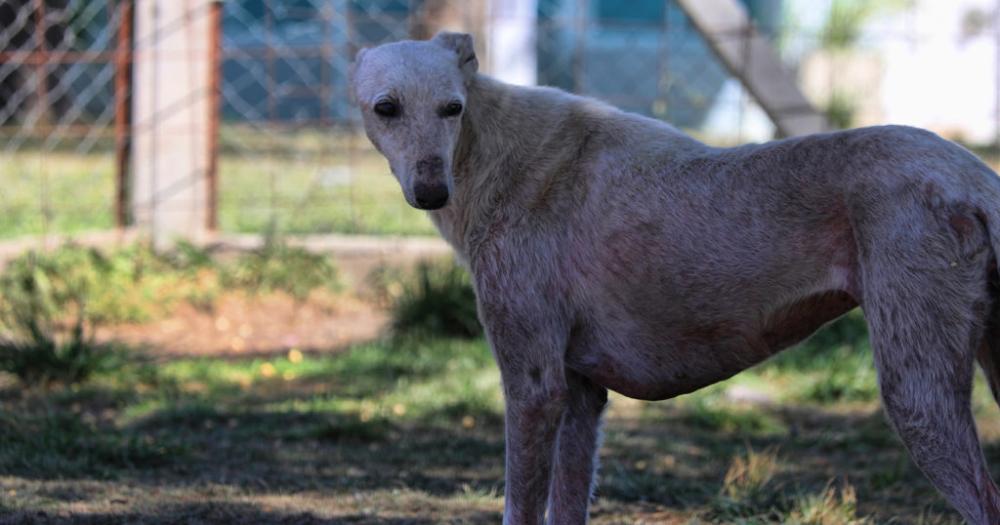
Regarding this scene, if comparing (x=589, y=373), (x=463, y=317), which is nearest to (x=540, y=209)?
(x=589, y=373)

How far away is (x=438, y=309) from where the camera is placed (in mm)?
8148

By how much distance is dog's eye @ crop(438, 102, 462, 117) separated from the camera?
3818mm

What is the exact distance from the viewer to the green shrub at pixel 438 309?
8.11 metres

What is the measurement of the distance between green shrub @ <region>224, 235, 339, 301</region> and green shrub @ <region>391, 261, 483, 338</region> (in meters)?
0.82

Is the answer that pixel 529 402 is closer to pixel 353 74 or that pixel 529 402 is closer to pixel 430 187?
pixel 430 187

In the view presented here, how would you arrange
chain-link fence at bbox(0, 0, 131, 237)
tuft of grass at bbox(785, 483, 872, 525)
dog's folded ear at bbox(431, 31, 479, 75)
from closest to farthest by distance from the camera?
1. dog's folded ear at bbox(431, 31, 479, 75)
2. tuft of grass at bbox(785, 483, 872, 525)
3. chain-link fence at bbox(0, 0, 131, 237)

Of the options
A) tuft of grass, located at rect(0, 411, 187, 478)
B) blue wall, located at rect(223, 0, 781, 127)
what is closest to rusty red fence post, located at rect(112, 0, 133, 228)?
A: tuft of grass, located at rect(0, 411, 187, 478)

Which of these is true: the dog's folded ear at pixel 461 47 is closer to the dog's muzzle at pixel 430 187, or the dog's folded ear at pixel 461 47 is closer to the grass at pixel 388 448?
the dog's muzzle at pixel 430 187

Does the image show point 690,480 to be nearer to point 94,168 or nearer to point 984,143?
point 94,168

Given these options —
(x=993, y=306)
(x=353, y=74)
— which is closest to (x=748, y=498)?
(x=993, y=306)

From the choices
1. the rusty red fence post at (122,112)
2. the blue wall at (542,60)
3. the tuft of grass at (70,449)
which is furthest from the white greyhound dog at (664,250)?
the blue wall at (542,60)

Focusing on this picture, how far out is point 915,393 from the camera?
3.26 meters

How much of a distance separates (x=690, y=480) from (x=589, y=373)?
167 cm

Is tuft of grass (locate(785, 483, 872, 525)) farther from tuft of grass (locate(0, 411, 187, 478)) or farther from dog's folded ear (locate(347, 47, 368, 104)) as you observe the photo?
tuft of grass (locate(0, 411, 187, 478))
